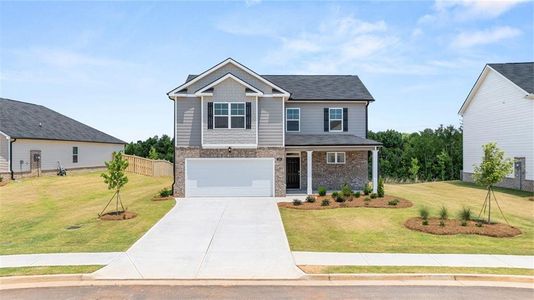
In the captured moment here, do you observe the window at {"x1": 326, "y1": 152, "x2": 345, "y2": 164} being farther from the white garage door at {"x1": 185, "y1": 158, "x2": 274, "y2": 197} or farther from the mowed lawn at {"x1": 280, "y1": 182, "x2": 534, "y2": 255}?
the mowed lawn at {"x1": 280, "y1": 182, "x2": 534, "y2": 255}

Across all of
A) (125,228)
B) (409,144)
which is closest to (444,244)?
(125,228)

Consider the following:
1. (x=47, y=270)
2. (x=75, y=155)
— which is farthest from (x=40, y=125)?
(x=47, y=270)

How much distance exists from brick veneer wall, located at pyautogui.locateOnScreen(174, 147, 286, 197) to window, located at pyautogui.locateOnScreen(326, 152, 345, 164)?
12.9 feet

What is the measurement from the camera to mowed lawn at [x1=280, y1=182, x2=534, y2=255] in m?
11.9

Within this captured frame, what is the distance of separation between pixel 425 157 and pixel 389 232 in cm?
2859

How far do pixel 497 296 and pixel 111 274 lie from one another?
9.41 m

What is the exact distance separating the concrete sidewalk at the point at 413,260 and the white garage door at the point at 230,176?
10840mm

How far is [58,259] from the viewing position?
421 inches

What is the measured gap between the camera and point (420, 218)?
51.7 ft

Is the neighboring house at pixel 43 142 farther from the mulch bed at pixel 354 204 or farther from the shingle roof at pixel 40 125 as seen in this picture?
the mulch bed at pixel 354 204

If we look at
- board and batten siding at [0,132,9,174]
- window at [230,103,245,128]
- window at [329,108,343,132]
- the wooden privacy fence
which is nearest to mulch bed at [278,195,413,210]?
window at [230,103,245,128]

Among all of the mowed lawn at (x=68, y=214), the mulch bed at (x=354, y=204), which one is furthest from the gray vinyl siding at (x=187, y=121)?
the mulch bed at (x=354, y=204)

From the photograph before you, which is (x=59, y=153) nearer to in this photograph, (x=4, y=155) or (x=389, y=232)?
(x=4, y=155)

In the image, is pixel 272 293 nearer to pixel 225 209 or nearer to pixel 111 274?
pixel 111 274
